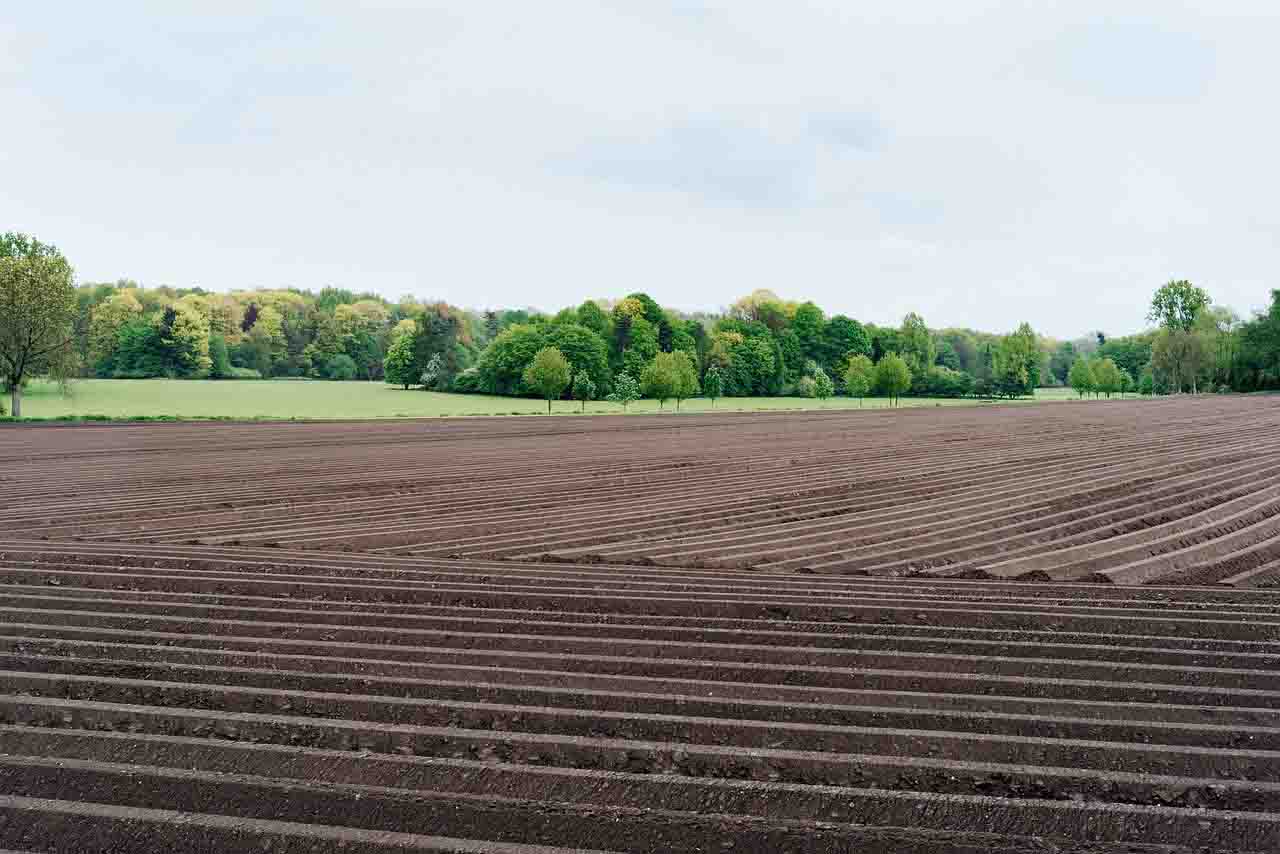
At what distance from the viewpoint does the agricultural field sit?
362 cm

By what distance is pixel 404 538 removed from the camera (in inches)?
397

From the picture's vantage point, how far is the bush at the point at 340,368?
83000 mm

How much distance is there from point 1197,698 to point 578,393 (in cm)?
5638

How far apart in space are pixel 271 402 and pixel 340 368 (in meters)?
31.6

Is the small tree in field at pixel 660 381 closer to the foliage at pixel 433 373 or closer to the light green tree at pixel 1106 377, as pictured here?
the foliage at pixel 433 373

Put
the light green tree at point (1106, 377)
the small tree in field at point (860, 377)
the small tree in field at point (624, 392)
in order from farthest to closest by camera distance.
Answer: the light green tree at point (1106, 377)
the small tree in field at point (860, 377)
the small tree in field at point (624, 392)

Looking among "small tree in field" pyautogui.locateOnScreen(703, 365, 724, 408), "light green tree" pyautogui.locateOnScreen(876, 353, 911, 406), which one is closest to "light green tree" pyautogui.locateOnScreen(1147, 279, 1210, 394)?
"light green tree" pyautogui.locateOnScreen(876, 353, 911, 406)

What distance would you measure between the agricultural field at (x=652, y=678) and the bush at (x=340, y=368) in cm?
7438

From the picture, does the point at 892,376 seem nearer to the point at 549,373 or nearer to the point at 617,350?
the point at 617,350

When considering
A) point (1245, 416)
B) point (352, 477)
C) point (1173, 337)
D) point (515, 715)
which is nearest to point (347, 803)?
point (515, 715)

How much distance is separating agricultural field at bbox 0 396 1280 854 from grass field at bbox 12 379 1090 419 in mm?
33663

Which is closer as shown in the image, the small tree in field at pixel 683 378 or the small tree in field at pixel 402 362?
the small tree in field at pixel 683 378

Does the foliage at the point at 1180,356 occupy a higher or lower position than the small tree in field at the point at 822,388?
higher

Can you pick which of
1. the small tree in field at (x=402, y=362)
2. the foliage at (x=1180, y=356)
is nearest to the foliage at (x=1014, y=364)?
the foliage at (x=1180, y=356)
